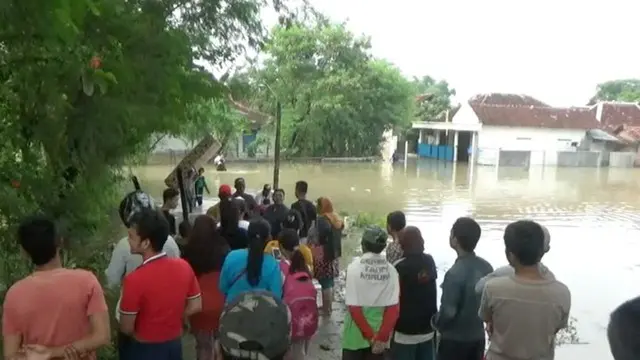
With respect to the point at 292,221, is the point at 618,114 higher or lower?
higher

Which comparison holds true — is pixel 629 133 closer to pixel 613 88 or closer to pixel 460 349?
pixel 613 88

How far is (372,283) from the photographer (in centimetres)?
391

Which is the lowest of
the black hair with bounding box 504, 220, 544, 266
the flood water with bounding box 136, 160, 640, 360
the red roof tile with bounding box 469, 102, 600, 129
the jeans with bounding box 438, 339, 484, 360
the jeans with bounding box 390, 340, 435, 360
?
the flood water with bounding box 136, 160, 640, 360

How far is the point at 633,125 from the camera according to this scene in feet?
154

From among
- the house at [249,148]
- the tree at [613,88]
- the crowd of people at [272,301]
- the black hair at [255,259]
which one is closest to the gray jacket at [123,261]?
the crowd of people at [272,301]

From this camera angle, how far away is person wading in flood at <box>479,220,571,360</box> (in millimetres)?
3102

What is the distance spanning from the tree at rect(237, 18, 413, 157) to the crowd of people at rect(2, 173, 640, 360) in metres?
27.6

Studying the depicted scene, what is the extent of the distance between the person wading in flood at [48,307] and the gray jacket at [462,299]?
2.04m

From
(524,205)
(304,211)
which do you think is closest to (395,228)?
(304,211)

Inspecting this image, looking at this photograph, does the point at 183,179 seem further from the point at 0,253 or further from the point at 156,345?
the point at 156,345

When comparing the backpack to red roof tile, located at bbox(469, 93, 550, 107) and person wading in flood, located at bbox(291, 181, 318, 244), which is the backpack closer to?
person wading in flood, located at bbox(291, 181, 318, 244)

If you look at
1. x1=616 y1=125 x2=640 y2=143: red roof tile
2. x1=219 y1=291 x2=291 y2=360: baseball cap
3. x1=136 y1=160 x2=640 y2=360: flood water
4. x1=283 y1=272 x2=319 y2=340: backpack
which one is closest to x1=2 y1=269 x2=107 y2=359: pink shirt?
x1=219 y1=291 x2=291 y2=360: baseball cap

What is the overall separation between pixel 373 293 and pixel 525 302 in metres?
1.04

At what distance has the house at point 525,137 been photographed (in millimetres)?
39094
